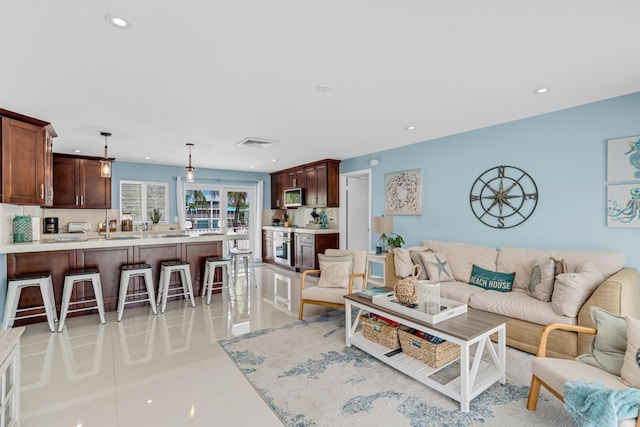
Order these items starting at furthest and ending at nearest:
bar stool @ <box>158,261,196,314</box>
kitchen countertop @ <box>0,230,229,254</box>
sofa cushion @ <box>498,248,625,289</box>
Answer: bar stool @ <box>158,261,196,314</box>, kitchen countertop @ <box>0,230,229,254</box>, sofa cushion @ <box>498,248,625,289</box>

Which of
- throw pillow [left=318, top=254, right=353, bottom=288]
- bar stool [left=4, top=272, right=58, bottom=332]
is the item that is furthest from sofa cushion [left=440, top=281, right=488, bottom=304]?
bar stool [left=4, top=272, right=58, bottom=332]

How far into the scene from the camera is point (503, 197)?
3.82 metres

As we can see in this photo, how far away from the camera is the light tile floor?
6.71 feet

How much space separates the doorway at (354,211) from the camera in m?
6.44

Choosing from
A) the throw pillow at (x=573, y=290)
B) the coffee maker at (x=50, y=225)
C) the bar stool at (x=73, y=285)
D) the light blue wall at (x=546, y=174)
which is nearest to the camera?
the throw pillow at (x=573, y=290)

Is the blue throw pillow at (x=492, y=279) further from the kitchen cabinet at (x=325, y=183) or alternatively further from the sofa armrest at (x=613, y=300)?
the kitchen cabinet at (x=325, y=183)

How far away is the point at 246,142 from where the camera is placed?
15.2ft

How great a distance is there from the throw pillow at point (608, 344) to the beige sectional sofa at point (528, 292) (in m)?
0.52

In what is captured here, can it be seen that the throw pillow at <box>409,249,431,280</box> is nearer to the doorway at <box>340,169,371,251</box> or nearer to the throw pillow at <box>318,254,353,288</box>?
the throw pillow at <box>318,254,353,288</box>

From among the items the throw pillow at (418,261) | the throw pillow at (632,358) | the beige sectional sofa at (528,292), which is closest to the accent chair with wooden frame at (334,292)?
the beige sectional sofa at (528,292)

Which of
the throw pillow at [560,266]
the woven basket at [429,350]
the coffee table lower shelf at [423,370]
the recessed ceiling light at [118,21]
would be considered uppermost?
the recessed ceiling light at [118,21]

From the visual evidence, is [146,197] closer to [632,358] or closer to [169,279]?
[169,279]

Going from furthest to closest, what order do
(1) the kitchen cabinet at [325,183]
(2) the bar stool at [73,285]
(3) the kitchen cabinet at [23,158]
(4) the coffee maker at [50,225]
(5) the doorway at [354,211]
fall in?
(5) the doorway at [354,211] < (1) the kitchen cabinet at [325,183] < (4) the coffee maker at [50,225] < (2) the bar stool at [73,285] < (3) the kitchen cabinet at [23,158]

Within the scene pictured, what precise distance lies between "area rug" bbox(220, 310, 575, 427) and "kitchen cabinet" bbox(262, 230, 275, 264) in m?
4.73
